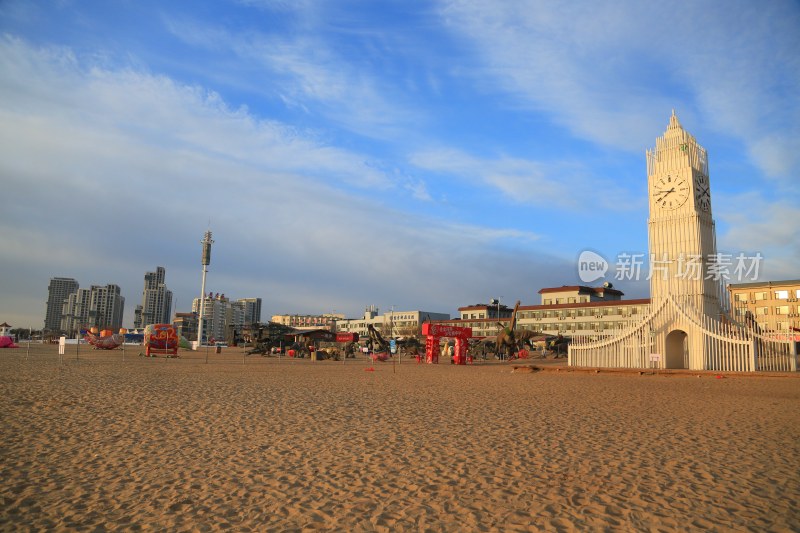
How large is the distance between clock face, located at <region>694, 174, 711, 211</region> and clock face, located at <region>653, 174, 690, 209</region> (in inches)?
30.9

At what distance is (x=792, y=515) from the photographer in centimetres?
650

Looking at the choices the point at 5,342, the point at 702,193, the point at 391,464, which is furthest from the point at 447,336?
the point at 5,342

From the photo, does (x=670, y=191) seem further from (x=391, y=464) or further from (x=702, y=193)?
(x=391, y=464)

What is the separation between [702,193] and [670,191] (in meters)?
2.23

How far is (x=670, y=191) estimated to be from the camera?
3594cm

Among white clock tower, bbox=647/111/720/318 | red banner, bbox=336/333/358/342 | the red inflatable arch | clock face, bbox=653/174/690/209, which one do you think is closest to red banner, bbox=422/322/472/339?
the red inflatable arch

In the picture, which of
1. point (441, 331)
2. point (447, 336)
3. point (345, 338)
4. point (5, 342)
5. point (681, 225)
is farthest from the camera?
point (5, 342)

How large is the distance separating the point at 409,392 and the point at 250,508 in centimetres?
1398

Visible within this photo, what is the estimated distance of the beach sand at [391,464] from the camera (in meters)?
6.36

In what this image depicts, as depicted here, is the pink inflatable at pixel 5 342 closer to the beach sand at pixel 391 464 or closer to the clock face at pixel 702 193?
the beach sand at pixel 391 464

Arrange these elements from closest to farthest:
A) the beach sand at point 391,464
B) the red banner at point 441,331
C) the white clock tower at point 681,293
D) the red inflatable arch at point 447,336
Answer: the beach sand at point 391,464 → the white clock tower at point 681,293 → the red banner at point 441,331 → the red inflatable arch at point 447,336

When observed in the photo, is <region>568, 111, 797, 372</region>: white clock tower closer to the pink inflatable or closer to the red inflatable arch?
the red inflatable arch

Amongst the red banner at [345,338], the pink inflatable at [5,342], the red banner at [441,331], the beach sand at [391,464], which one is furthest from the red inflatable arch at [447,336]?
the pink inflatable at [5,342]

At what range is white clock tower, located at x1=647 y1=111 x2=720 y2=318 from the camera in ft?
112
